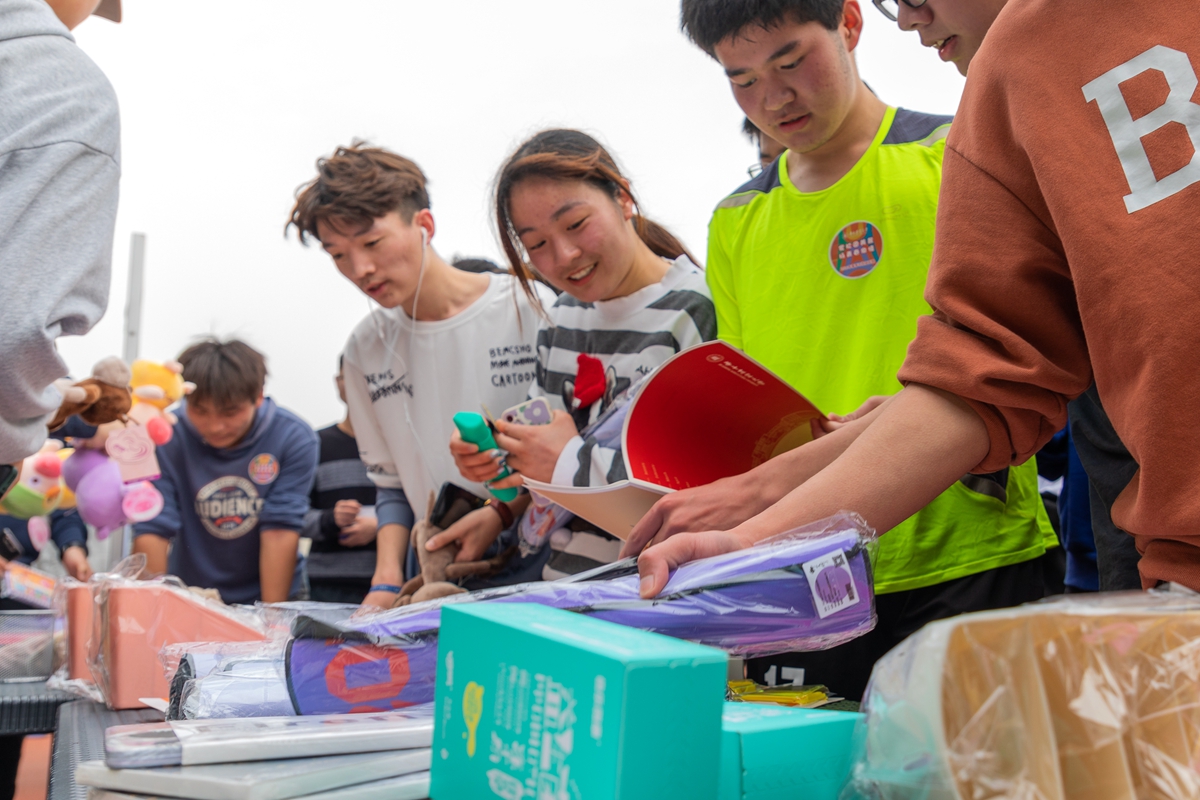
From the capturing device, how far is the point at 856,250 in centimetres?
124

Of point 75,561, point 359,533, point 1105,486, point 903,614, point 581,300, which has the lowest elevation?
point 75,561

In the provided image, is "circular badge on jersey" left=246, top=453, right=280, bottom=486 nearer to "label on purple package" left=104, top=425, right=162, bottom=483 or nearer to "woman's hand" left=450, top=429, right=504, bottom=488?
"label on purple package" left=104, top=425, right=162, bottom=483

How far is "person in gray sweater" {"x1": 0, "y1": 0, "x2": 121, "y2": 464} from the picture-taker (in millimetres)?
949

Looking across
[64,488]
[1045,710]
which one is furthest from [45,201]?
[64,488]

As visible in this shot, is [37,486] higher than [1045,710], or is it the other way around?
[1045,710]

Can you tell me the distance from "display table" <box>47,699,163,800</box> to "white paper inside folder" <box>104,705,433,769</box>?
0.46 feet

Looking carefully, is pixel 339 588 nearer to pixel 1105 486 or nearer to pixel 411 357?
pixel 411 357

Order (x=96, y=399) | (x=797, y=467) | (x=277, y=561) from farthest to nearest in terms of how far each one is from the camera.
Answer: (x=277, y=561) → (x=96, y=399) → (x=797, y=467)

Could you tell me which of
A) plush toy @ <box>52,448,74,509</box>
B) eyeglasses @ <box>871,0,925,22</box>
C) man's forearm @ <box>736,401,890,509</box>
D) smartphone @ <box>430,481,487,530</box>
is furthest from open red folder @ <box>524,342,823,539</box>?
plush toy @ <box>52,448,74,509</box>

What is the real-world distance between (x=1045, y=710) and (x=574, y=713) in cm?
17

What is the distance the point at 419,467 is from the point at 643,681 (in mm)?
1565

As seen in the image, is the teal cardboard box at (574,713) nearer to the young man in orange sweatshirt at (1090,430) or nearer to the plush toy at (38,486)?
→ the young man in orange sweatshirt at (1090,430)

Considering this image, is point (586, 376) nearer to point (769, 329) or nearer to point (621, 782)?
point (769, 329)

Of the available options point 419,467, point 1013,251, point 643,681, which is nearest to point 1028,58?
Result: point 1013,251
